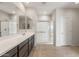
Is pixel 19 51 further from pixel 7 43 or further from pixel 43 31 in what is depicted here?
pixel 43 31

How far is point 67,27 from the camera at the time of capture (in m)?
6.17

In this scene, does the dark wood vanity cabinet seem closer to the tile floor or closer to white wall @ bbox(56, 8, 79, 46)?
the tile floor

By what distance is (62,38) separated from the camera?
6.08 m

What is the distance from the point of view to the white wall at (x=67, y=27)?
6.07 m

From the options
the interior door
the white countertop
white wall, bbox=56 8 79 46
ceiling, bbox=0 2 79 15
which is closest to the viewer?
the white countertop

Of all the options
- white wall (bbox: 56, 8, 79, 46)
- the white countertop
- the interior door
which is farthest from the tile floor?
the interior door

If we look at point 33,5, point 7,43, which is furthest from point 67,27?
point 7,43

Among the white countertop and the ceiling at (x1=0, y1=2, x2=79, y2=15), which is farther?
the ceiling at (x1=0, y1=2, x2=79, y2=15)

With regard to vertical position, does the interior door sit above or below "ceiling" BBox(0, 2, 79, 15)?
below

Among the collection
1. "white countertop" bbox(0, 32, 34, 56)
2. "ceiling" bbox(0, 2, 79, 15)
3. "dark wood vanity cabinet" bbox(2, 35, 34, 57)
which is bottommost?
"dark wood vanity cabinet" bbox(2, 35, 34, 57)

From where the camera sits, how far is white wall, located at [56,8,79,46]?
607cm

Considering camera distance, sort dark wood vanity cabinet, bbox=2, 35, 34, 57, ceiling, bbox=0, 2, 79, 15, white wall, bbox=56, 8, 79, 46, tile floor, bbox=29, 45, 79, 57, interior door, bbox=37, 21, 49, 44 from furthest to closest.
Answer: interior door, bbox=37, 21, 49, 44 → white wall, bbox=56, 8, 79, 46 → tile floor, bbox=29, 45, 79, 57 → ceiling, bbox=0, 2, 79, 15 → dark wood vanity cabinet, bbox=2, 35, 34, 57

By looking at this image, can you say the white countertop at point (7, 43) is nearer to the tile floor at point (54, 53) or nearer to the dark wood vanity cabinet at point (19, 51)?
the dark wood vanity cabinet at point (19, 51)

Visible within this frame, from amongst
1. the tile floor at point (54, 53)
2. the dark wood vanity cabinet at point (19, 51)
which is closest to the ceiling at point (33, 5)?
the dark wood vanity cabinet at point (19, 51)
